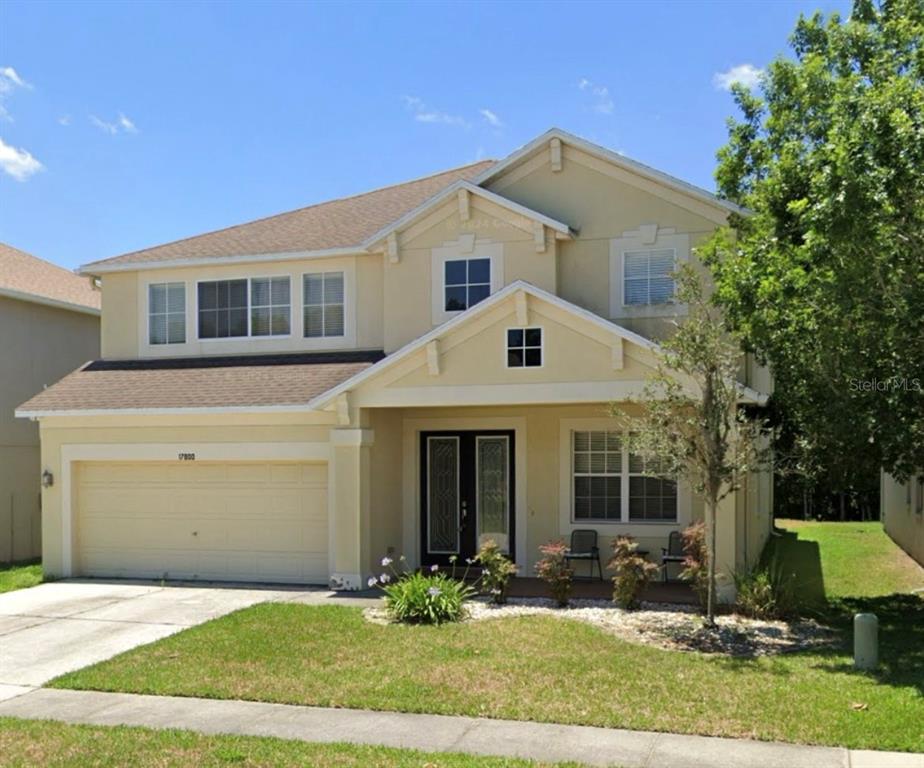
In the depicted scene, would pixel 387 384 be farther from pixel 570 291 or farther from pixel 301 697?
pixel 301 697

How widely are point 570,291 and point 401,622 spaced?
6.56 meters

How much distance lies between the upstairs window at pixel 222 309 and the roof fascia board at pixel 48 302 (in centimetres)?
520

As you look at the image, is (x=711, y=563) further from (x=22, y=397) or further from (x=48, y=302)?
(x=48, y=302)

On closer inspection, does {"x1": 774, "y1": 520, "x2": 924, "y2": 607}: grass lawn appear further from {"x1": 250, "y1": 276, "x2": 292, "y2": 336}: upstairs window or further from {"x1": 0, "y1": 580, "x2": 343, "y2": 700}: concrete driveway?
{"x1": 250, "y1": 276, "x2": 292, "y2": 336}: upstairs window

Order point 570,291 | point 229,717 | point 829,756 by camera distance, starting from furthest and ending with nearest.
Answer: point 570,291
point 229,717
point 829,756

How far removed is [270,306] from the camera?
691 inches

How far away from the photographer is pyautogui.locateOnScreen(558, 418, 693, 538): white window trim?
1509cm

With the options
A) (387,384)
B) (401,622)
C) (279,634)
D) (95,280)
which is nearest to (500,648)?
(401,622)

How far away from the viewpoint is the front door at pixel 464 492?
16.1 metres

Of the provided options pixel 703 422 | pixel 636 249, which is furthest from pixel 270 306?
pixel 703 422

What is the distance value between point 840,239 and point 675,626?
5.26 m

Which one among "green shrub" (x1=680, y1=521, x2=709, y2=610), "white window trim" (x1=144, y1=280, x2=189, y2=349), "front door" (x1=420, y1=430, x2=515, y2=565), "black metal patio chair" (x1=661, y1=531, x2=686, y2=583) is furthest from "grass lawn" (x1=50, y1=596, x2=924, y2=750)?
"white window trim" (x1=144, y1=280, x2=189, y2=349)

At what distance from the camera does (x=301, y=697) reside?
8742 millimetres

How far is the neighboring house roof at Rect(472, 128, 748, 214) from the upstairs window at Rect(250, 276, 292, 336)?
168 inches
